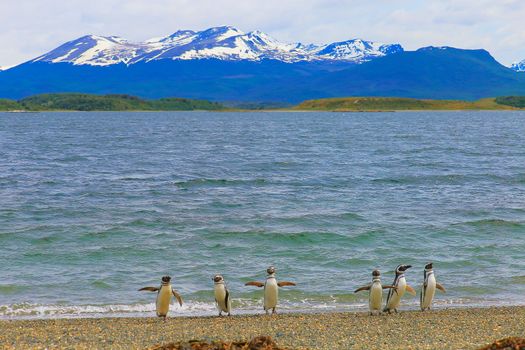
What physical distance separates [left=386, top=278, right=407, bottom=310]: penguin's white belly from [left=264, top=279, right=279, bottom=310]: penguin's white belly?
8.19 feet

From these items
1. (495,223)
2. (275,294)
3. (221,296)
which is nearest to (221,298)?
(221,296)

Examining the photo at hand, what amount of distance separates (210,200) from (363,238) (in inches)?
422

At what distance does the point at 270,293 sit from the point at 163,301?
2.35 meters

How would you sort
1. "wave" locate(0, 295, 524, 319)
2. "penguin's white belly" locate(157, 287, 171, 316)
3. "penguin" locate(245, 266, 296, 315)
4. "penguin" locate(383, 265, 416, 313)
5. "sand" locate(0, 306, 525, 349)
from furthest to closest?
"wave" locate(0, 295, 524, 319), "penguin" locate(245, 266, 296, 315), "penguin" locate(383, 265, 416, 313), "penguin's white belly" locate(157, 287, 171, 316), "sand" locate(0, 306, 525, 349)

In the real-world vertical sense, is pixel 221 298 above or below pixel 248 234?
above

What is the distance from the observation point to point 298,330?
13.6m

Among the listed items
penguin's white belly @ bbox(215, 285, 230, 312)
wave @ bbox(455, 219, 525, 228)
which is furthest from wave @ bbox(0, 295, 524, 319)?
wave @ bbox(455, 219, 525, 228)

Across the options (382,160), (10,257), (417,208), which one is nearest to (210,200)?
(417,208)

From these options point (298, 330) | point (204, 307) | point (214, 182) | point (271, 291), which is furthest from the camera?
point (214, 182)

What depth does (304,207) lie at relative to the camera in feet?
103

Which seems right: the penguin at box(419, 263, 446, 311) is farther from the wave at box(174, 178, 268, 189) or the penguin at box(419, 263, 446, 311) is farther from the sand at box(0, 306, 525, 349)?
the wave at box(174, 178, 268, 189)

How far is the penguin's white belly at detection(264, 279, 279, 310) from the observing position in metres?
16.1

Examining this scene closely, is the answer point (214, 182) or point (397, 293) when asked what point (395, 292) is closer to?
point (397, 293)

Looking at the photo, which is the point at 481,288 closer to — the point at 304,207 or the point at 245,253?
the point at 245,253
